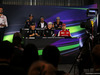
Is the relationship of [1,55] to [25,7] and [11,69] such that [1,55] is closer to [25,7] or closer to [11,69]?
[11,69]

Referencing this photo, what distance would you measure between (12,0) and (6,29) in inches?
118

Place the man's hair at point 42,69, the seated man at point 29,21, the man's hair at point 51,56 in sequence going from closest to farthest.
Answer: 1. the man's hair at point 42,69
2. the man's hair at point 51,56
3. the seated man at point 29,21

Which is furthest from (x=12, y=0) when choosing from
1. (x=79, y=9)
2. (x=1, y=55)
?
(x=1, y=55)

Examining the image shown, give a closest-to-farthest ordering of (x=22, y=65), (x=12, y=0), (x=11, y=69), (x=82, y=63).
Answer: (x=11, y=69) < (x=22, y=65) < (x=82, y=63) < (x=12, y=0)

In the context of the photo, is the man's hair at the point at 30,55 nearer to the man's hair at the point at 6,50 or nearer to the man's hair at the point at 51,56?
the man's hair at the point at 6,50

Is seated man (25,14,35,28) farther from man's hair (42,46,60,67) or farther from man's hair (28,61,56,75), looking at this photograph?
man's hair (28,61,56,75)

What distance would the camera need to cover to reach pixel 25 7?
974 cm

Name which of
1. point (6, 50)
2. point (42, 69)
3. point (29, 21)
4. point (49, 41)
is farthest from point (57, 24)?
point (42, 69)

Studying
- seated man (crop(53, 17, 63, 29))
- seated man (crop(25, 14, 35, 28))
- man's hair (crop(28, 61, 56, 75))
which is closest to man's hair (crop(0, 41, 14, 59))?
man's hair (crop(28, 61, 56, 75))

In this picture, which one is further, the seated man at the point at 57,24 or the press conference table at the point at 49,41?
the seated man at the point at 57,24

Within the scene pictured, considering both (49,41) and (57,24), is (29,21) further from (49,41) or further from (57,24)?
(49,41)

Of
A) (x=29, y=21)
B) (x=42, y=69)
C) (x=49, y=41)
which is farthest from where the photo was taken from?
(x=29, y=21)

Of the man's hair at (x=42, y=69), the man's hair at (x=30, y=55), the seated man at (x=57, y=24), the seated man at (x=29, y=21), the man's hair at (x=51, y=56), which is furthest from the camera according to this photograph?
the seated man at (x=57, y=24)

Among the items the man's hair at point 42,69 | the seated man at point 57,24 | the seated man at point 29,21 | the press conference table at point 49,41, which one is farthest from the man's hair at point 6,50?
the seated man at point 57,24
